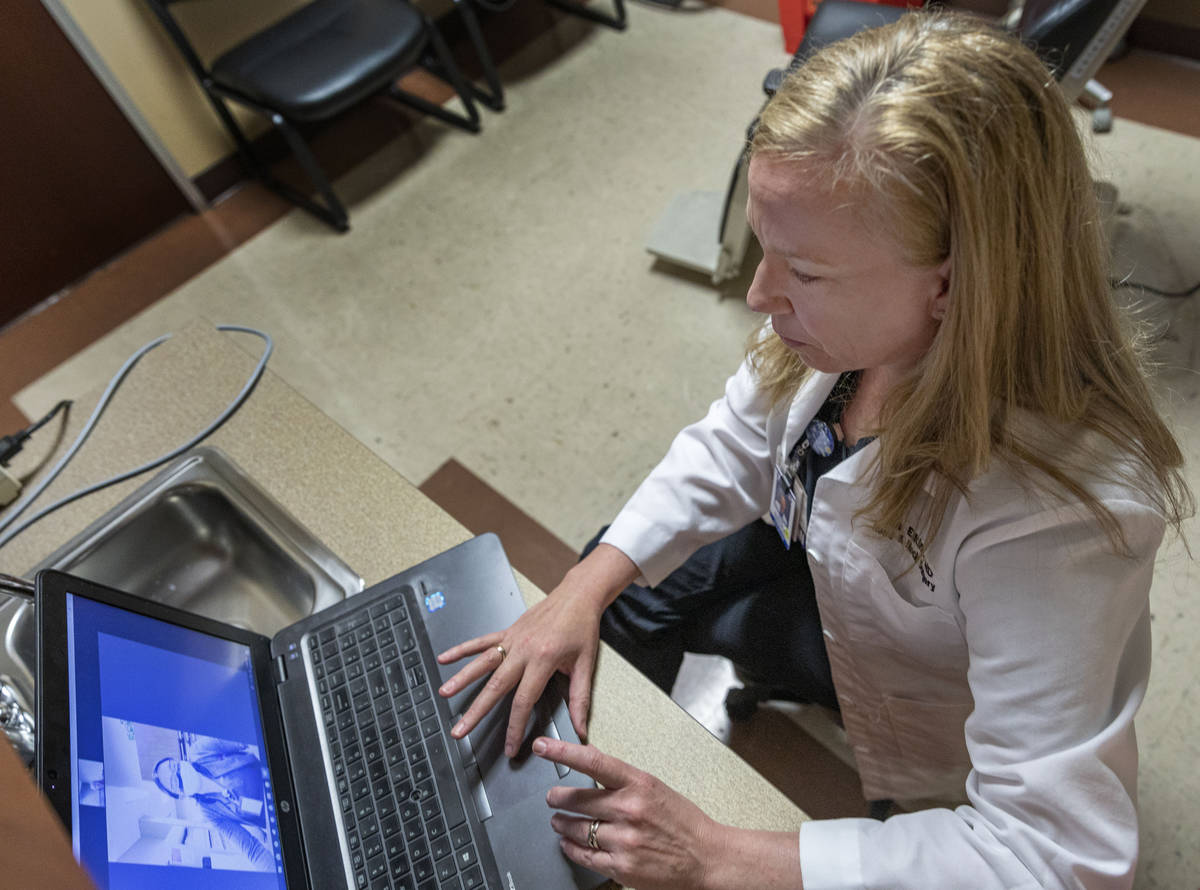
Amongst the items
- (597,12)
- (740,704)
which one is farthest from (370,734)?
(597,12)

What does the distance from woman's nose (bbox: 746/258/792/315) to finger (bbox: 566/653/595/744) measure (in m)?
0.38

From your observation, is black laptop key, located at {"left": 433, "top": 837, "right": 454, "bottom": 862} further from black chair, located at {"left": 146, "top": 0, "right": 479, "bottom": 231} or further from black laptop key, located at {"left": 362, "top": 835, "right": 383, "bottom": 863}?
black chair, located at {"left": 146, "top": 0, "right": 479, "bottom": 231}

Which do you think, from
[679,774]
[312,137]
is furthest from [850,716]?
[312,137]

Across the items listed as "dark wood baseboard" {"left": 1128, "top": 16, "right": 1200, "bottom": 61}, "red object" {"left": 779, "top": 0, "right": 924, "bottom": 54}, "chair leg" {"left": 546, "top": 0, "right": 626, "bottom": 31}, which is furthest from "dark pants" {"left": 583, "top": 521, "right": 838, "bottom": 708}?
"chair leg" {"left": 546, "top": 0, "right": 626, "bottom": 31}

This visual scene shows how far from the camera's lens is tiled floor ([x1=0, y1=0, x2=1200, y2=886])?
1914 millimetres

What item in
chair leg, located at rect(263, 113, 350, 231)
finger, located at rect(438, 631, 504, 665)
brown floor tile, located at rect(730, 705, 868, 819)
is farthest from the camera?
chair leg, located at rect(263, 113, 350, 231)

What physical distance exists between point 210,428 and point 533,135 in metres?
1.96

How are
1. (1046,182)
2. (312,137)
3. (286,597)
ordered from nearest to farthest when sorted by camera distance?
(1046,182), (286,597), (312,137)

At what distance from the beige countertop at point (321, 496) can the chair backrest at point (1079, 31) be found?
1400 millimetres

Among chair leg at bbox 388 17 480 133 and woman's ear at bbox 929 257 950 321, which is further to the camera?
chair leg at bbox 388 17 480 133

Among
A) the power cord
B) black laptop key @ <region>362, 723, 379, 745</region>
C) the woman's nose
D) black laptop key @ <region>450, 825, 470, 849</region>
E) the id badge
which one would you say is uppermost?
the woman's nose

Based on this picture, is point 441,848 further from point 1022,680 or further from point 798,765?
point 798,765

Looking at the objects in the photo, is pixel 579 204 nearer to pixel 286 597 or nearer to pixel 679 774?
pixel 286 597

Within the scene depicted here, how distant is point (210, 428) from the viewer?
1059 millimetres
